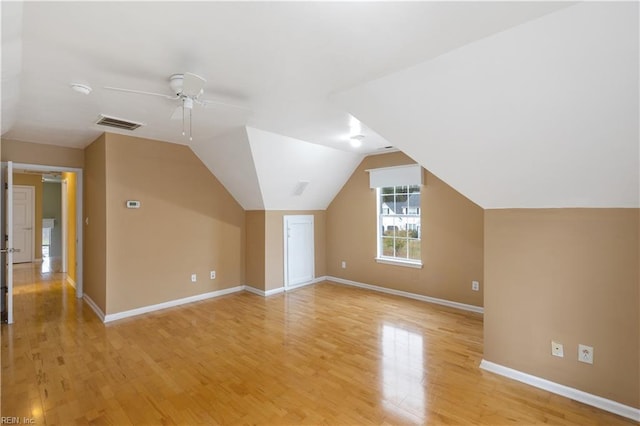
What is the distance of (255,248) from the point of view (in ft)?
17.1

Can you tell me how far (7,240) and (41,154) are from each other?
51.7 inches

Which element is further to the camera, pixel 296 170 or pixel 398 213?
pixel 398 213

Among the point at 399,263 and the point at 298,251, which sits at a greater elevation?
the point at 298,251

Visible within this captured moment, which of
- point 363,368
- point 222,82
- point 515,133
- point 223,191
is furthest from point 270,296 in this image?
point 515,133

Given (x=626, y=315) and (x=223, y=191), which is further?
(x=223, y=191)

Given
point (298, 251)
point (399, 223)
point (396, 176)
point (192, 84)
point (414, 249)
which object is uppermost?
point (192, 84)

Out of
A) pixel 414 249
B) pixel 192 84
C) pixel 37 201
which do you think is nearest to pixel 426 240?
pixel 414 249

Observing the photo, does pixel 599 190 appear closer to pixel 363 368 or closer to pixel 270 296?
pixel 363 368

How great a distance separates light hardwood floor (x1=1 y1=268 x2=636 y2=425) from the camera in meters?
2.11

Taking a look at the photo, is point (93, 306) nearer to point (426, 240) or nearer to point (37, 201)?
point (426, 240)

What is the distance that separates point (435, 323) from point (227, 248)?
3486 mm

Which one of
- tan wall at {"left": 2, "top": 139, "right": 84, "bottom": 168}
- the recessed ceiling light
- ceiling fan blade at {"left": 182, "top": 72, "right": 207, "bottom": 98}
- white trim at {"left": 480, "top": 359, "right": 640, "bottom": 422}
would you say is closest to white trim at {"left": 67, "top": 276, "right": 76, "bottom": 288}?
tan wall at {"left": 2, "top": 139, "right": 84, "bottom": 168}

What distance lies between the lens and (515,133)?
2.05 metres

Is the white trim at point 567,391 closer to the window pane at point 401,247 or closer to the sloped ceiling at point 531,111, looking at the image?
the sloped ceiling at point 531,111
